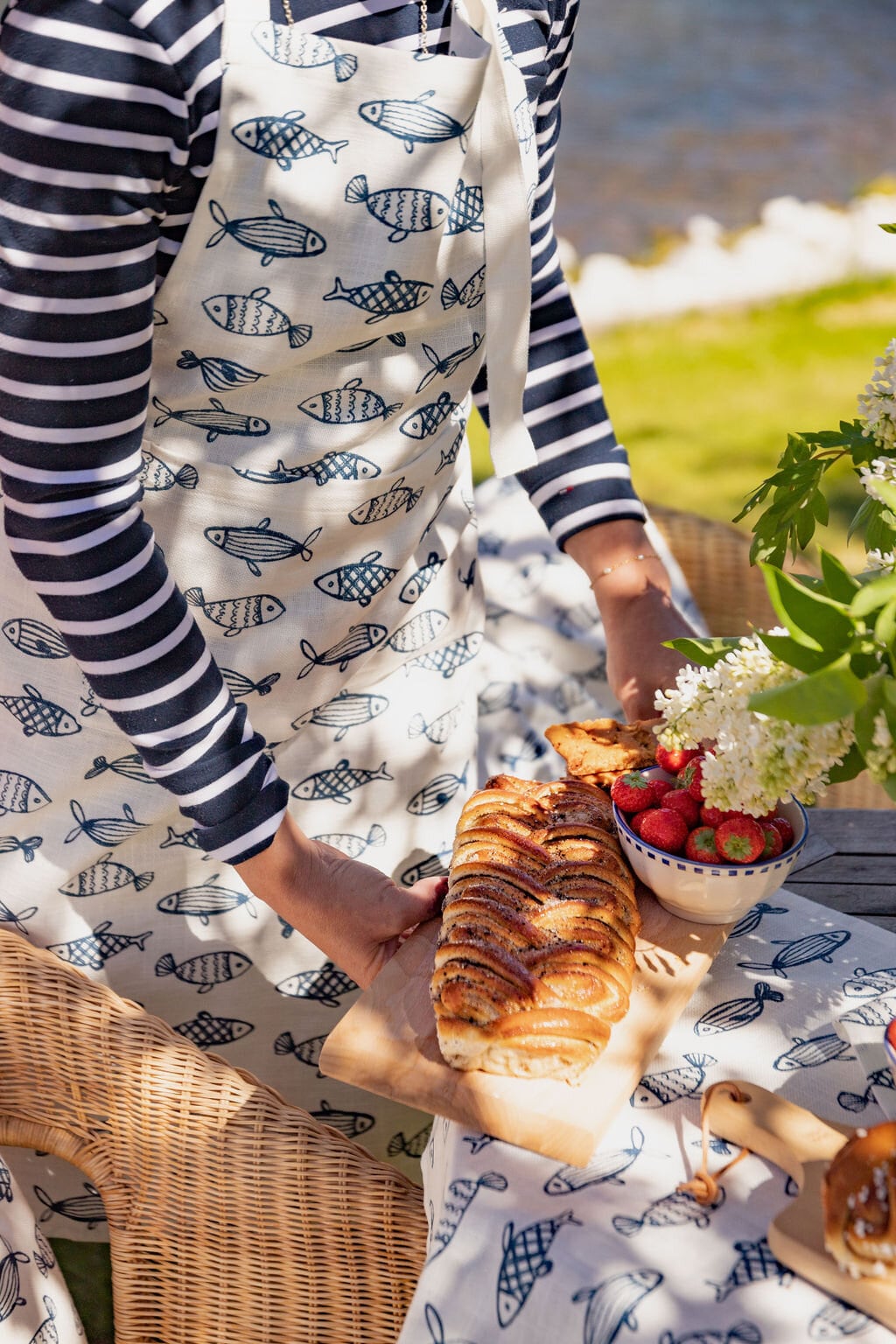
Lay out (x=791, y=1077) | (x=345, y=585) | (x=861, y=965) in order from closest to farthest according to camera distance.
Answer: (x=791, y=1077), (x=861, y=965), (x=345, y=585)

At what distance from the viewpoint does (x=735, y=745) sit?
3.17 ft

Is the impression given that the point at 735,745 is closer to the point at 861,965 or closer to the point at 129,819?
the point at 861,965

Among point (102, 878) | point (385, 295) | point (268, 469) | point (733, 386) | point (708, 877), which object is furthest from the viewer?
point (733, 386)

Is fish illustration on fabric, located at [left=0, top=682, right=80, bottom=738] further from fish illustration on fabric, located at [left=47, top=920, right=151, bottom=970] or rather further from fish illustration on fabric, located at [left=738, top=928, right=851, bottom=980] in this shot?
fish illustration on fabric, located at [left=738, top=928, right=851, bottom=980]

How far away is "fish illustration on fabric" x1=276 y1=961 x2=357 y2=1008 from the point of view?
1.71 meters

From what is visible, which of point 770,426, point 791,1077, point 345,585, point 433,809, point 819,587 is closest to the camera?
point 819,587

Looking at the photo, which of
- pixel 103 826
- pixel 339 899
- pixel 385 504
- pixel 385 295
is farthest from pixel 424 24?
pixel 103 826

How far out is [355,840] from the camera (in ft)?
5.52

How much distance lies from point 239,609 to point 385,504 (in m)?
0.21

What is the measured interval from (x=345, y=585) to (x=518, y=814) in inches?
14.7

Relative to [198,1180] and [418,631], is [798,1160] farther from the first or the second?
[418,631]

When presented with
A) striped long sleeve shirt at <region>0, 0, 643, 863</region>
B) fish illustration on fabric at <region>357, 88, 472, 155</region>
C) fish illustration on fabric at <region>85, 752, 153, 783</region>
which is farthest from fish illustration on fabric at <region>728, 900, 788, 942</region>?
fish illustration on fabric at <region>357, 88, 472, 155</region>

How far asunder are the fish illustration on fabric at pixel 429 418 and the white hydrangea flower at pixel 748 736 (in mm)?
497

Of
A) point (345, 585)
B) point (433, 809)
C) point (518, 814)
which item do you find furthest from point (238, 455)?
point (433, 809)
